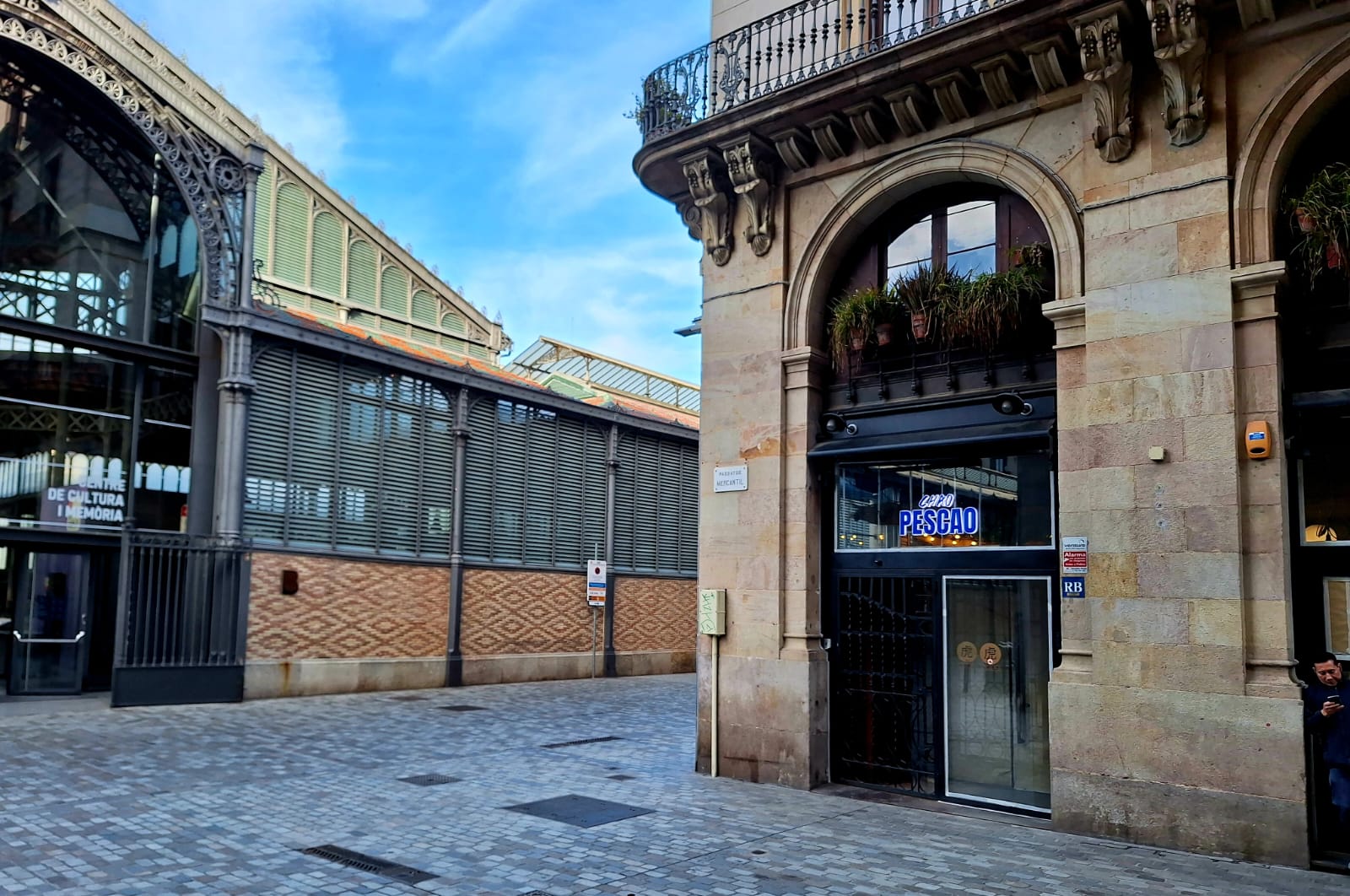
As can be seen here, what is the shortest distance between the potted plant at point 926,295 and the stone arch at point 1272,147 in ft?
8.21

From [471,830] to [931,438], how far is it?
18.3 feet

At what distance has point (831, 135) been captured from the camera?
11.2 m

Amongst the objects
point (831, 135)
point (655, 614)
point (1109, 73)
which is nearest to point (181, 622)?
point (655, 614)

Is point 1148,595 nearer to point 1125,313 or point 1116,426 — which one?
point 1116,426

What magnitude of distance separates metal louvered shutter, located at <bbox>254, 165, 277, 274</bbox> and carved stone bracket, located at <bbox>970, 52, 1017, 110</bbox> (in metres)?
14.5

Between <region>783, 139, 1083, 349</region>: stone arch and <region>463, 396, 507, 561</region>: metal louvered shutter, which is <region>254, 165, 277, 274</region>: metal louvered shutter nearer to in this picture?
<region>463, 396, 507, 561</region>: metal louvered shutter

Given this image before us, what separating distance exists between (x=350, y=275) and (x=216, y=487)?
649 centimetres

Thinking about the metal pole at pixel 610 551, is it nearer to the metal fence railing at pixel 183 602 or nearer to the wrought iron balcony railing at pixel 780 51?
the metal fence railing at pixel 183 602

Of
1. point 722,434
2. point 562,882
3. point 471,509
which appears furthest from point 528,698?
point 562,882

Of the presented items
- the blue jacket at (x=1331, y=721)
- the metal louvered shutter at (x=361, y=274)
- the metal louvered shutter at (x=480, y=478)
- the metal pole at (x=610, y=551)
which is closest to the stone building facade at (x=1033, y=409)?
the blue jacket at (x=1331, y=721)

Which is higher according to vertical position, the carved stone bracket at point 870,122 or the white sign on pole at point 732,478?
the carved stone bracket at point 870,122

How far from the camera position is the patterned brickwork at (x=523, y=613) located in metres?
21.3

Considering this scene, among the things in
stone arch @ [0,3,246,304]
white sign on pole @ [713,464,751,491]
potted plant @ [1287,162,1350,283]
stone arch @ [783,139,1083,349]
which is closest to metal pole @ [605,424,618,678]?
stone arch @ [0,3,246,304]

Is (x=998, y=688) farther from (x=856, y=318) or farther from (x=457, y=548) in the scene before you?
(x=457, y=548)
